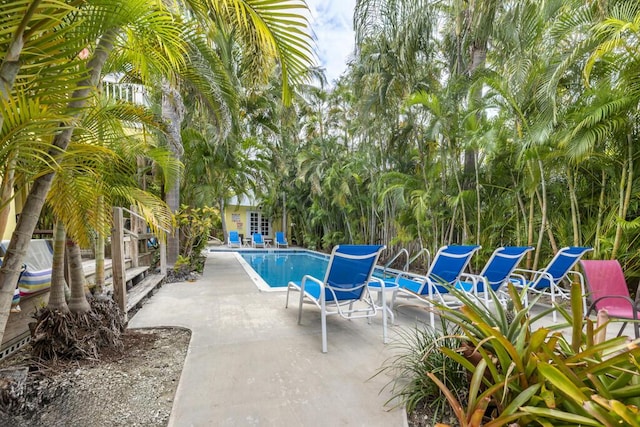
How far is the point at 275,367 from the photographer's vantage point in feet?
8.15

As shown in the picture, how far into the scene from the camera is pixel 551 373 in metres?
1.22

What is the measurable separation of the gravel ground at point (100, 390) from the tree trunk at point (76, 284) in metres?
0.47

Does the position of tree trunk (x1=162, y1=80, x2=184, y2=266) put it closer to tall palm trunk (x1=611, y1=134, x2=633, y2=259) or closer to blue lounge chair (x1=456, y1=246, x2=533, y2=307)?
blue lounge chair (x1=456, y1=246, x2=533, y2=307)

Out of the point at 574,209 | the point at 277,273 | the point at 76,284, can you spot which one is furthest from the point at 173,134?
the point at 574,209

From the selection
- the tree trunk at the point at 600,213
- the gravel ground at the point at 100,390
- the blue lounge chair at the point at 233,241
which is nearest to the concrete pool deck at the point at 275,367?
the gravel ground at the point at 100,390

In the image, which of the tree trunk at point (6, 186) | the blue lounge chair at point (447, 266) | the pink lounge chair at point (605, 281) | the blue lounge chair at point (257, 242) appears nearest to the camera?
the tree trunk at point (6, 186)

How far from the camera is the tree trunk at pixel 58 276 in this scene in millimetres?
2555

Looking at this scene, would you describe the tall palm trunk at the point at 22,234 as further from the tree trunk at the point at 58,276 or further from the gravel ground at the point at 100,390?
the tree trunk at the point at 58,276

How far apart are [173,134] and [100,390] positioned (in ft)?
17.0

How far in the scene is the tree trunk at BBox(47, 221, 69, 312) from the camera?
8.38 feet

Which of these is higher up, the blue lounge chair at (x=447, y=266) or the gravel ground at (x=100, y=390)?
the blue lounge chair at (x=447, y=266)

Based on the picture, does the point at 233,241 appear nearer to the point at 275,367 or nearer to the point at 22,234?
the point at 275,367

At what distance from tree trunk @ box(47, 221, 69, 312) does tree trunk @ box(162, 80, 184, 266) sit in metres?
2.72

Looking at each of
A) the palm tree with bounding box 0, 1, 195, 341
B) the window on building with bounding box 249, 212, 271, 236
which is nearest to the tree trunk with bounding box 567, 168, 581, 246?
the palm tree with bounding box 0, 1, 195, 341
